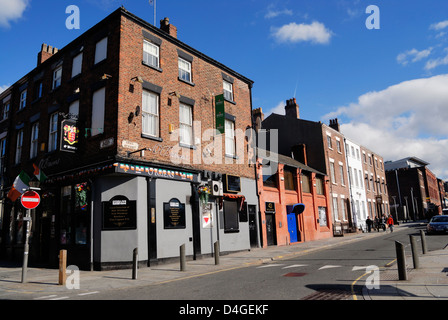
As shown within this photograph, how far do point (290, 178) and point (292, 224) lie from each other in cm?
356

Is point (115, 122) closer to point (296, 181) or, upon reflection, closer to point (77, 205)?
point (77, 205)

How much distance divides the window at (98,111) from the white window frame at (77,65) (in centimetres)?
251

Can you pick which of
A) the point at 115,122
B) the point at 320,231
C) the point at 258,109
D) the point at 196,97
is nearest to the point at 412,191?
the point at 320,231

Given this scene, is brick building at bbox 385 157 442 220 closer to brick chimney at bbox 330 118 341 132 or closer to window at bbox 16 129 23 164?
→ brick chimney at bbox 330 118 341 132

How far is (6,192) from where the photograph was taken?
2058 cm

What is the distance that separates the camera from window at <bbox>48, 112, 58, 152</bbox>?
17.0m

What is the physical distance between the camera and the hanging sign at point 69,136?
13820mm

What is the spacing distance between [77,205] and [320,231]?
20.4m

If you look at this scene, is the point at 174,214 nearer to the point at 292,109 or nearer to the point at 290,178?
the point at 290,178

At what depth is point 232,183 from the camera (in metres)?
18.2

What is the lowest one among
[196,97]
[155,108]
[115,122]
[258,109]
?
[115,122]

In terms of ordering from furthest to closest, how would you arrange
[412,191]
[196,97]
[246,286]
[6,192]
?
[412,191] → [6,192] → [196,97] → [246,286]
